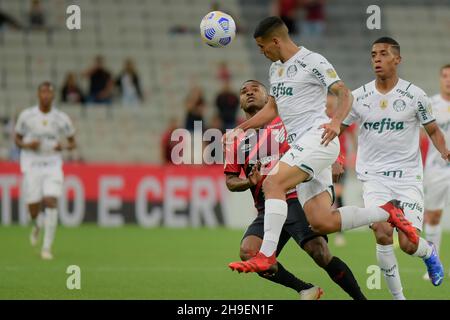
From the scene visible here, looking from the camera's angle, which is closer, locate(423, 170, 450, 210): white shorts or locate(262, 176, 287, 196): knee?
locate(262, 176, 287, 196): knee

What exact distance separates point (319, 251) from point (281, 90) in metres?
1.53

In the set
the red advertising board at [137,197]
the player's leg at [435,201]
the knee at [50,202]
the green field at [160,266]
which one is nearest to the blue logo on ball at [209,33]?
the green field at [160,266]

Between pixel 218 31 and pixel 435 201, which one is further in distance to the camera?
pixel 435 201

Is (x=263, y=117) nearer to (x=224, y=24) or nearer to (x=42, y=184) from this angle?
(x=224, y=24)

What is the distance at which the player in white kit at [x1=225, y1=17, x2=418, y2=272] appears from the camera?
8922 millimetres

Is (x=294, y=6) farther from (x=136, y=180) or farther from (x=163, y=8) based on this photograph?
(x=136, y=180)

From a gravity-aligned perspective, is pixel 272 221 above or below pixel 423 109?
below

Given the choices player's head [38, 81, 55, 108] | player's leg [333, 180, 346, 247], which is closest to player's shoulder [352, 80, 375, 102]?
player's head [38, 81, 55, 108]

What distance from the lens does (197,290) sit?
11.0 m

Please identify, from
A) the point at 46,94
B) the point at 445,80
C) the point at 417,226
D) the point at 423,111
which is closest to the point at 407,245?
the point at 417,226

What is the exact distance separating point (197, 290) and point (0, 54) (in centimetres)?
1502

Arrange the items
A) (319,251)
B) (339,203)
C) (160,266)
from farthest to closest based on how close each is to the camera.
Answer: (339,203) < (160,266) < (319,251)

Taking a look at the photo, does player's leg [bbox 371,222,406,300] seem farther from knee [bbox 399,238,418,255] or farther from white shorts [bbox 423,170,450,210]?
white shorts [bbox 423,170,450,210]

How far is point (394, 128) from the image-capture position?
387 inches
